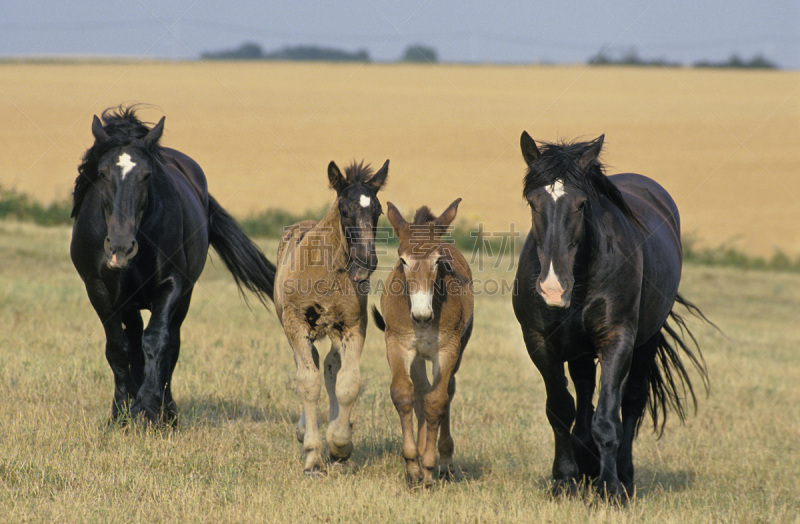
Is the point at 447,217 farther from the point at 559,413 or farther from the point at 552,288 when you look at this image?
the point at 559,413

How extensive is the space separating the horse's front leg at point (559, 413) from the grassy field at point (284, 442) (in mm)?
192

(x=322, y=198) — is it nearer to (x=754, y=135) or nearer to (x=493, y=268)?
(x=493, y=268)

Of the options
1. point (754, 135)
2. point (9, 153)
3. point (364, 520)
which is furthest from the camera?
point (754, 135)

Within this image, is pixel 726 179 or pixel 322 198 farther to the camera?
pixel 726 179

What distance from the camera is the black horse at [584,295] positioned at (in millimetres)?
4652

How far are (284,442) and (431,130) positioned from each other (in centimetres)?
3405

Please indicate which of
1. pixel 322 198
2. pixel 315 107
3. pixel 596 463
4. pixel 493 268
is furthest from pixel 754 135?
pixel 596 463

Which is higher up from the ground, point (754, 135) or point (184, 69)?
point (184, 69)

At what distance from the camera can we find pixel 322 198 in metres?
25.8

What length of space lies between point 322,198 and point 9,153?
454 inches

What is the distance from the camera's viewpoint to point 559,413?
5.43 meters

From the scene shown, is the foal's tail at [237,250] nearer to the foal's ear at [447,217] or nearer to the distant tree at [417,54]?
the foal's ear at [447,217]

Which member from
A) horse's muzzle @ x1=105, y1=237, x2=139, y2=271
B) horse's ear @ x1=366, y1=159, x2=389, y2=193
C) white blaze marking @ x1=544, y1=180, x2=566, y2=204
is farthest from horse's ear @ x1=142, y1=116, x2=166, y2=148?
white blaze marking @ x1=544, y1=180, x2=566, y2=204

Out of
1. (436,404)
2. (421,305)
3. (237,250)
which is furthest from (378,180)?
(237,250)
